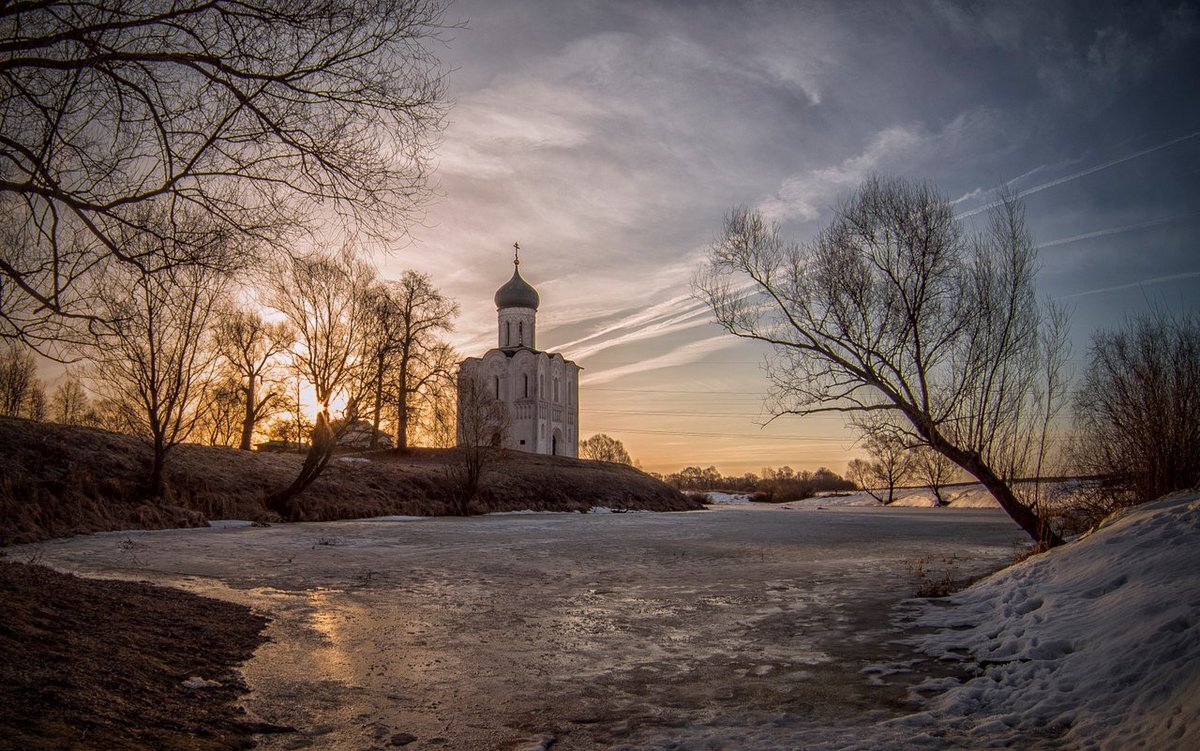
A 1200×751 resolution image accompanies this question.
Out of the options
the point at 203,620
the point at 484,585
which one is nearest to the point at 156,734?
the point at 203,620

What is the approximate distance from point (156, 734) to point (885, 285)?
9898mm

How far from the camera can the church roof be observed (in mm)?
58406

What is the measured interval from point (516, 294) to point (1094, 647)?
55827mm

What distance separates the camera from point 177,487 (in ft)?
56.9

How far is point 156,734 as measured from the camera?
10.1 feet

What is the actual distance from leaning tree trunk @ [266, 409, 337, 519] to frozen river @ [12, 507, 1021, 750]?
6.43 metres

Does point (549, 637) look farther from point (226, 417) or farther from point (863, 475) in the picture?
Result: point (863, 475)

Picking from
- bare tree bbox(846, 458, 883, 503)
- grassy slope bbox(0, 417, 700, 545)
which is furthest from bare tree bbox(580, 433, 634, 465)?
grassy slope bbox(0, 417, 700, 545)

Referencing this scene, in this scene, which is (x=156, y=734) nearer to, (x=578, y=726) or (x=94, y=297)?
(x=578, y=726)

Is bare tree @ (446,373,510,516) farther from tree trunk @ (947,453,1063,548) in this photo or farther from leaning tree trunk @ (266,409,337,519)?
tree trunk @ (947,453,1063,548)

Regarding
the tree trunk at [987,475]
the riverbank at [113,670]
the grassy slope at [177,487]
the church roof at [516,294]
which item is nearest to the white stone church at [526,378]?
the church roof at [516,294]

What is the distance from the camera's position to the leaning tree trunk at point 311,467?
63.3ft

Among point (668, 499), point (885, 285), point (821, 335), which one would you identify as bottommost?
point (668, 499)

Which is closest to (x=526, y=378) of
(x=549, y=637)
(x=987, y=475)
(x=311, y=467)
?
(x=311, y=467)
